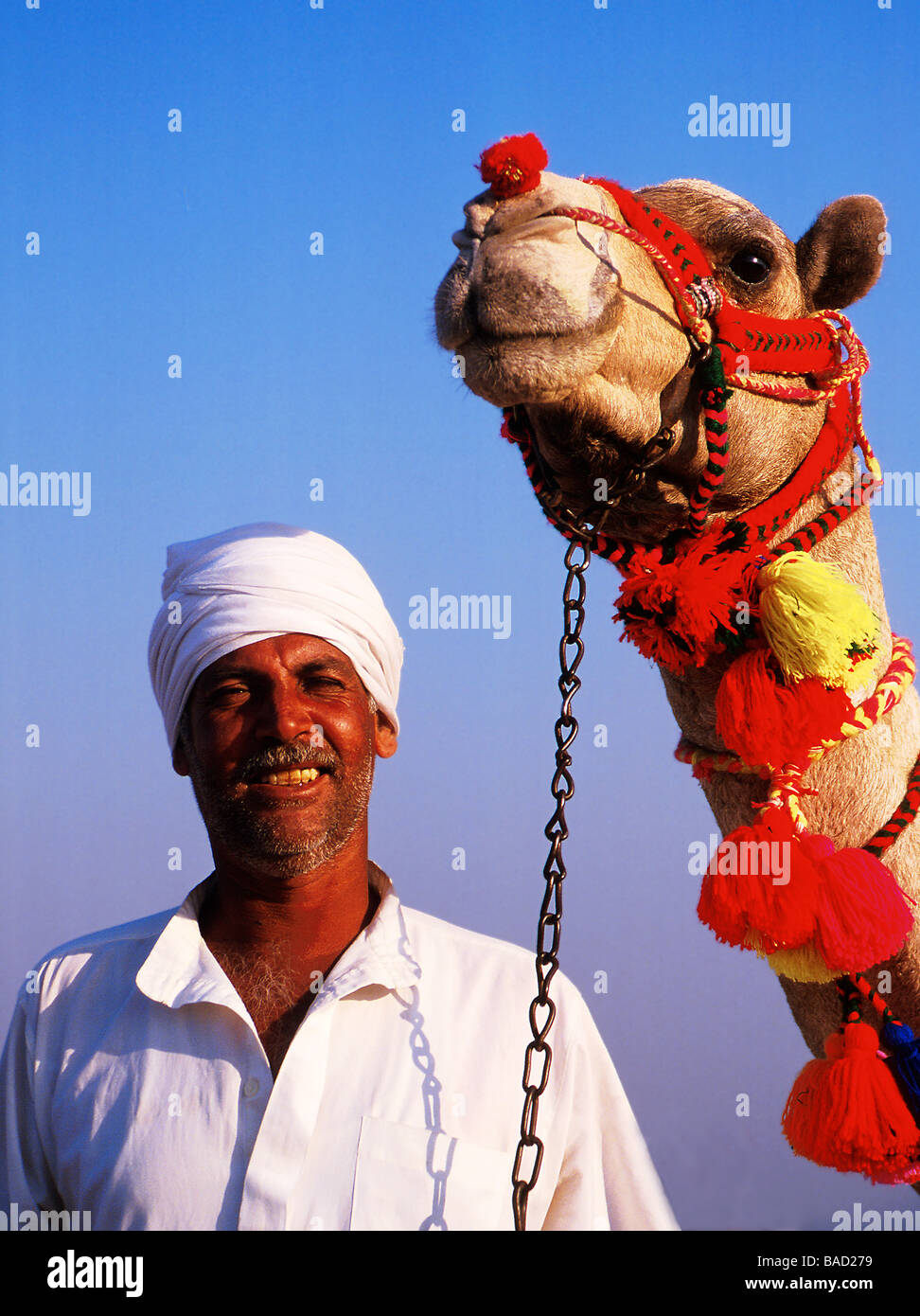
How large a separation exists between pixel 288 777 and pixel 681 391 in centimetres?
98

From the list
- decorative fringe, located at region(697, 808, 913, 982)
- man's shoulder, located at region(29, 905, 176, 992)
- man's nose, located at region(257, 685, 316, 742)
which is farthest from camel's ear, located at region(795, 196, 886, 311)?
man's shoulder, located at region(29, 905, 176, 992)

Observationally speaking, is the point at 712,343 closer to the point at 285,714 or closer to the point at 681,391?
the point at 681,391

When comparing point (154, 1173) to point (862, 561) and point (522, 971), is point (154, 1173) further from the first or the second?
point (862, 561)

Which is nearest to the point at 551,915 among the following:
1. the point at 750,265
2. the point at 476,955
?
the point at 476,955

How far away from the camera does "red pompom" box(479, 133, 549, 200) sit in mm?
2207

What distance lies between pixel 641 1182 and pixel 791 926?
528mm

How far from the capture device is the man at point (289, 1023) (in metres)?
2.04

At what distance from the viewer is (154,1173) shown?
2041 millimetres

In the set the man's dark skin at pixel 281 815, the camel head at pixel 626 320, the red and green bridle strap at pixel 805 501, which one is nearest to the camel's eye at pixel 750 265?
the camel head at pixel 626 320

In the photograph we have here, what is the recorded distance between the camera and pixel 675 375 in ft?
8.05

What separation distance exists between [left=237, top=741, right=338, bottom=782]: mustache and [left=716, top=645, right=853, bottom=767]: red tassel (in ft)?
2.41

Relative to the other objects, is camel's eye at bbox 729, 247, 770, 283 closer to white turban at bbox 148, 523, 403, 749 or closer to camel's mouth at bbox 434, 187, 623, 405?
camel's mouth at bbox 434, 187, 623, 405

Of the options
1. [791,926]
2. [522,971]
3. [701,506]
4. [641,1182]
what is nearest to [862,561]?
[701,506]

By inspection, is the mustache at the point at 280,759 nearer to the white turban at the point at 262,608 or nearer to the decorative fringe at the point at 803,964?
the white turban at the point at 262,608
